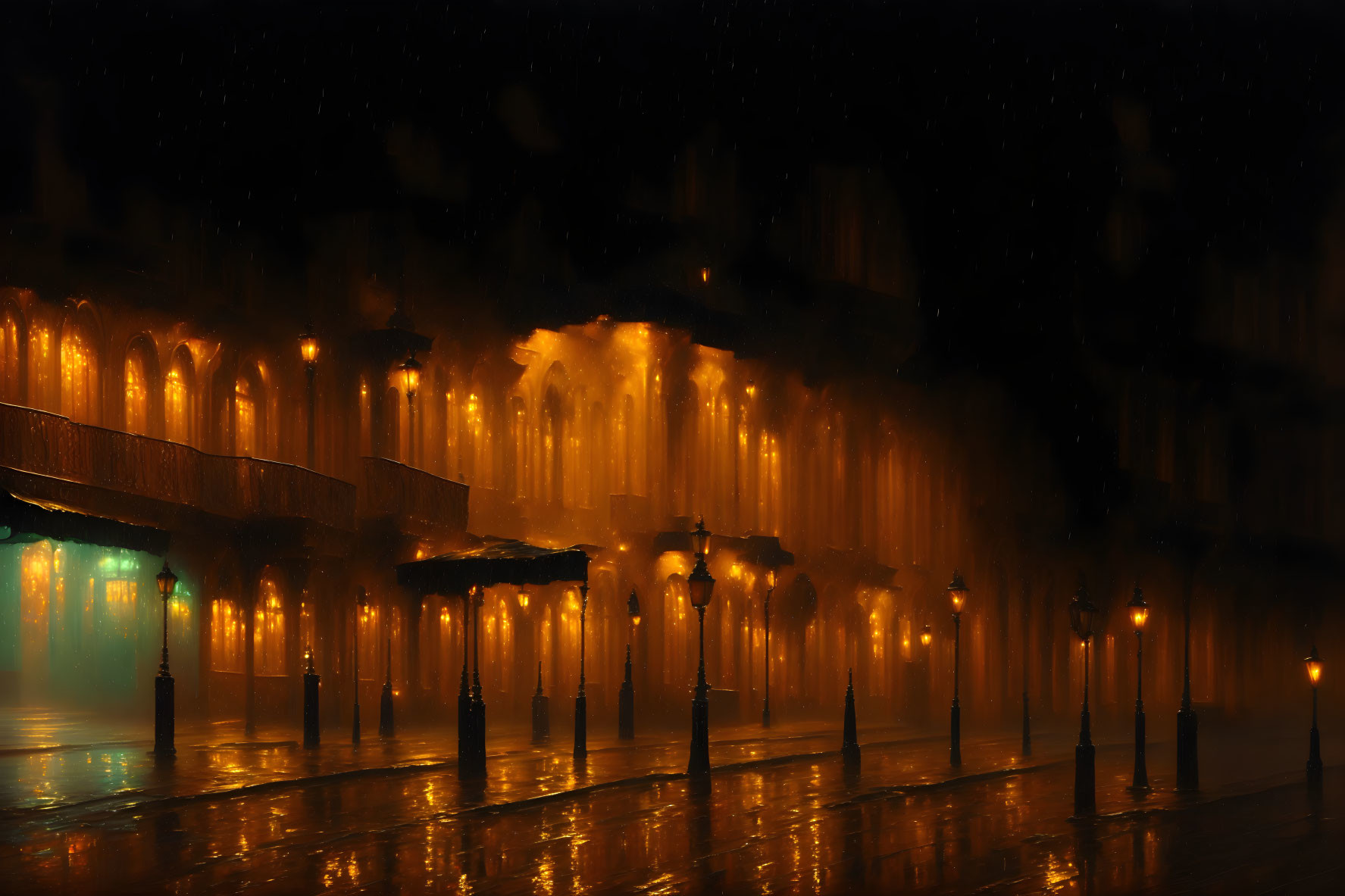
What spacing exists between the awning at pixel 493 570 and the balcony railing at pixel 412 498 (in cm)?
760

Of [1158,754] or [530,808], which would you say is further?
[1158,754]

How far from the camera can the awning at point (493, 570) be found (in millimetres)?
27656

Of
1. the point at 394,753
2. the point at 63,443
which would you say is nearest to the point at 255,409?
the point at 63,443

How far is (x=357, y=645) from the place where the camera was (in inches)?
1304

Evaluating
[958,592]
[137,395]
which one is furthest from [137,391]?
[958,592]

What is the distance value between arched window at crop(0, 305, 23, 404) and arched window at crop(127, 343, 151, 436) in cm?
276

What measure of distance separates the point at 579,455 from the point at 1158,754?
15847 mm

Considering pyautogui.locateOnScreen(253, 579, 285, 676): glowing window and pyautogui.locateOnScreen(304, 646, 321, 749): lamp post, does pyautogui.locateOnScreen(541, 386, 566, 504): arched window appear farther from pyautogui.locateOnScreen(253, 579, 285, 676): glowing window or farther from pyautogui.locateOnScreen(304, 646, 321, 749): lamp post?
pyautogui.locateOnScreen(304, 646, 321, 749): lamp post

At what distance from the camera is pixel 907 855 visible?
58.9ft

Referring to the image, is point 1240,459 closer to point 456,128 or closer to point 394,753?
point 456,128

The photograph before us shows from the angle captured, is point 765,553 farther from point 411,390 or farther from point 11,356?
point 11,356

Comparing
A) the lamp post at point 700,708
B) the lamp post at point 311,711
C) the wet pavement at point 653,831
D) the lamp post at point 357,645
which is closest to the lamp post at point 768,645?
the lamp post at point 357,645

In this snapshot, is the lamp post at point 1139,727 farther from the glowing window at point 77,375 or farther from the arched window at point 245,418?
the arched window at point 245,418

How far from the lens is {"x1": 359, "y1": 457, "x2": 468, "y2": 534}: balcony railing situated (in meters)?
35.8
